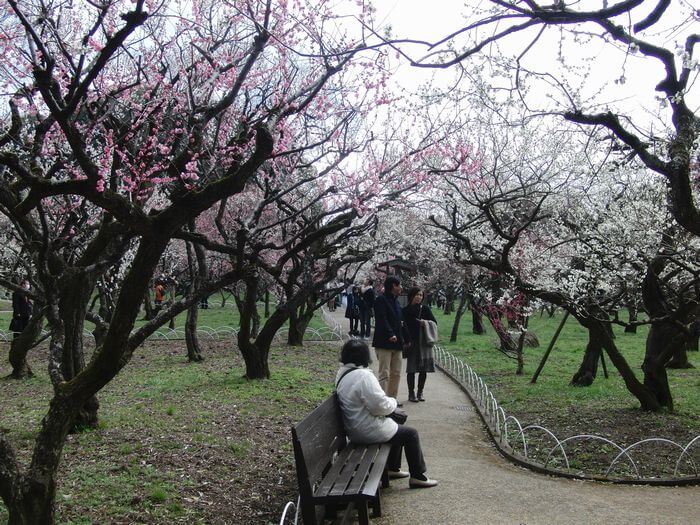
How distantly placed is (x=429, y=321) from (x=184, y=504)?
19.4ft

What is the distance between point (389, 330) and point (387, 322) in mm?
120

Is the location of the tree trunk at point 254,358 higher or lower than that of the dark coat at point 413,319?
lower

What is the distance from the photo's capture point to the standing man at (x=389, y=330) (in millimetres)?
9141

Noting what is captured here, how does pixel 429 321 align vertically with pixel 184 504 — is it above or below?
above

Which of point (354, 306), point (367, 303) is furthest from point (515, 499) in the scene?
point (354, 306)

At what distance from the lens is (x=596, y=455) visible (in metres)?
7.05

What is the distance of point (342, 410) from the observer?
18.5ft

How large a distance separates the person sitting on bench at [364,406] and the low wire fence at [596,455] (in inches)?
72.6

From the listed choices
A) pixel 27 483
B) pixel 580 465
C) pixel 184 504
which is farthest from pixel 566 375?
pixel 27 483

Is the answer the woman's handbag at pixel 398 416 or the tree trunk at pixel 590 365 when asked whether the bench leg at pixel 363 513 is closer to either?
the woman's handbag at pixel 398 416

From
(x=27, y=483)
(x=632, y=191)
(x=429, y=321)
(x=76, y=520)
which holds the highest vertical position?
(x=632, y=191)

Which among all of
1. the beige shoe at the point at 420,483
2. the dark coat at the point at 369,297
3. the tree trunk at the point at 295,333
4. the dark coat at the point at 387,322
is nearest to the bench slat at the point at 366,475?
the beige shoe at the point at 420,483

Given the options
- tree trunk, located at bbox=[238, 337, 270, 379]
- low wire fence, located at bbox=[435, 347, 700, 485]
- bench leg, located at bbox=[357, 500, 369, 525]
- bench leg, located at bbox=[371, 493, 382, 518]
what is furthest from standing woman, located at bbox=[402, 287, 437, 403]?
bench leg, located at bbox=[357, 500, 369, 525]

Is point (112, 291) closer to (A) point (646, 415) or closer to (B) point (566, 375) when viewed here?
(B) point (566, 375)
